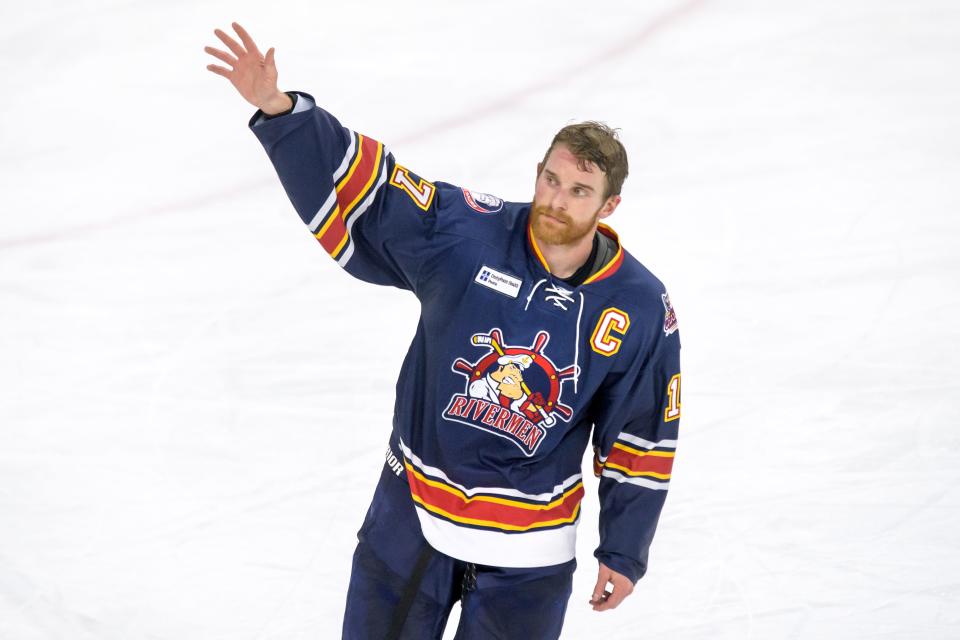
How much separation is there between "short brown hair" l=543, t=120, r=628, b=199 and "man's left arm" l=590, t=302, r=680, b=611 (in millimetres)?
287

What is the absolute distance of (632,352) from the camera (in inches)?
87.3

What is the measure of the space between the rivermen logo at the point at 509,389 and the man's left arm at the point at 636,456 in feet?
0.41

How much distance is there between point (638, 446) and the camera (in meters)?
2.29

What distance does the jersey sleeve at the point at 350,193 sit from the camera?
205cm

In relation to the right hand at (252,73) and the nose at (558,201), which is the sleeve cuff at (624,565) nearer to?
the nose at (558,201)

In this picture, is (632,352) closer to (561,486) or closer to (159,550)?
(561,486)

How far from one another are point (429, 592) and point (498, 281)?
1.93ft

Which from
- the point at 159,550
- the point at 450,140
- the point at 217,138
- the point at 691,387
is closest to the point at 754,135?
the point at 450,140

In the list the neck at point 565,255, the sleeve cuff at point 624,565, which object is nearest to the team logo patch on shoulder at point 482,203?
the neck at point 565,255

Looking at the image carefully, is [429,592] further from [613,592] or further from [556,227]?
[556,227]

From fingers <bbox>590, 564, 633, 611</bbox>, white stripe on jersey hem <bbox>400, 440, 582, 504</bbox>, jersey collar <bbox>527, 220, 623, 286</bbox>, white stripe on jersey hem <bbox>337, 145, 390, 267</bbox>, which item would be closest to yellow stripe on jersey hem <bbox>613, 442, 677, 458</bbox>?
white stripe on jersey hem <bbox>400, 440, 582, 504</bbox>

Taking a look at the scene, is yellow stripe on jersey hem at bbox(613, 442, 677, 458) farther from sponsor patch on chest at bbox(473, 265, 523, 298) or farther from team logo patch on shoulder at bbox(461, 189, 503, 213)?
team logo patch on shoulder at bbox(461, 189, 503, 213)

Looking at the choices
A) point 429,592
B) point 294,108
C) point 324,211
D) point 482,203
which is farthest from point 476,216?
point 429,592

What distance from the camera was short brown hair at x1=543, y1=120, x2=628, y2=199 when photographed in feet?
7.00
